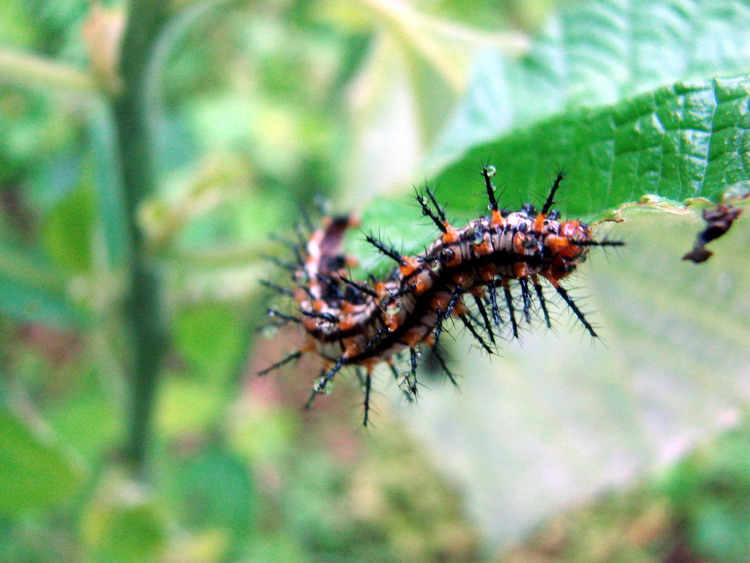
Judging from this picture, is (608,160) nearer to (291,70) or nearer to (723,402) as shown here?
(723,402)

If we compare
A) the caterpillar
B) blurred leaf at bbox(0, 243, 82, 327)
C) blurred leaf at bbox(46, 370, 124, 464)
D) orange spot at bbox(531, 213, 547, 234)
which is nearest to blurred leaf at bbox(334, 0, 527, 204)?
the caterpillar

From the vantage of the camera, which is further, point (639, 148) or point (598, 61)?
point (598, 61)

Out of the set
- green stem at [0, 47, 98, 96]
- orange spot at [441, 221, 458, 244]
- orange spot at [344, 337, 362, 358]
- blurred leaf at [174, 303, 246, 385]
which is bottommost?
orange spot at [344, 337, 362, 358]

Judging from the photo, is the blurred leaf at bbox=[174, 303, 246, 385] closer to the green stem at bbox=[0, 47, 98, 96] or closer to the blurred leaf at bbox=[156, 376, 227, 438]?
the blurred leaf at bbox=[156, 376, 227, 438]

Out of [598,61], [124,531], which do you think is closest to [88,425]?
[124,531]

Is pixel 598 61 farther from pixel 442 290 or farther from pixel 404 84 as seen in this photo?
pixel 404 84

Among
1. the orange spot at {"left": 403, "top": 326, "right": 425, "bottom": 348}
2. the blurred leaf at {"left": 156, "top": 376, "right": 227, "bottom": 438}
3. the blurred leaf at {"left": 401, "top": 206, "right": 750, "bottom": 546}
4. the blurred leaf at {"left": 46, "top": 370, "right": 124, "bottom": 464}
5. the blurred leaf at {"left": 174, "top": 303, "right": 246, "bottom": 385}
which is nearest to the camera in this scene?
the orange spot at {"left": 403, "top": 326, "right": 425, "bottom": 348}

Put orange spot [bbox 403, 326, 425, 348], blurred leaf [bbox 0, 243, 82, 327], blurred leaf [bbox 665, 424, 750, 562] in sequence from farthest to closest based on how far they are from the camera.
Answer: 1. blurred leaf [bbox 665, 424, 750, 562]
2. blurred leaf [bbox 0, 243, 82, 327]
3. orange spot [bbox 403, 326, 425, 348]

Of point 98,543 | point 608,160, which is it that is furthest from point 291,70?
point 608,160
